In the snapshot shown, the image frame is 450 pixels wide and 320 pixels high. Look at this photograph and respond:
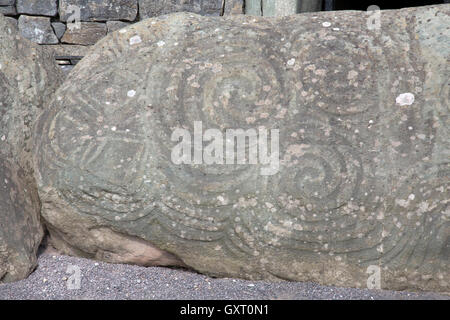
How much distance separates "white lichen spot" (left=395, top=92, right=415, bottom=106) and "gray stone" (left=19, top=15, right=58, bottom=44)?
4203 mm

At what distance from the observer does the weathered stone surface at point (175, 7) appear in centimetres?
543

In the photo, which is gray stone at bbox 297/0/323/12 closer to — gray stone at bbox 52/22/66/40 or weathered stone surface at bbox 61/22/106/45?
weathered stone surface at bbox 61/22/106/45

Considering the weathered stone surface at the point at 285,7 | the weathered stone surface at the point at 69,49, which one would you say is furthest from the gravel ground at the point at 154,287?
the weathered stone surface at the point at 69,49

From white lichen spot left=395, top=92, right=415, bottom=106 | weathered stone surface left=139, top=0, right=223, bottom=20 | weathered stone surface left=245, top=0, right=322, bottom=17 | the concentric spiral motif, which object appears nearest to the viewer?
the concentric spiral motif

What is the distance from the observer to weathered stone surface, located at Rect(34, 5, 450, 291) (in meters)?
2.14

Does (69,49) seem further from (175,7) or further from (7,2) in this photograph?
(175,7)

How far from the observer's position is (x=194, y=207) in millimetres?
2230

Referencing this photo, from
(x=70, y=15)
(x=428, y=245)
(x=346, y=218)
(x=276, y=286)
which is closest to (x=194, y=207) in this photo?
(x=276, y=286)

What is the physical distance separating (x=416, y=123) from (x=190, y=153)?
0.93 metres

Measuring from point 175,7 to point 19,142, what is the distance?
10.9ft

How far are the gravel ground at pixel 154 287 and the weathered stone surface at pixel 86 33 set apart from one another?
11.9ft

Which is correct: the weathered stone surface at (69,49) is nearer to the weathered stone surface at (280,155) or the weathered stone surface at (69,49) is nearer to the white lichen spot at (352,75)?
the weathered stone surface at (280,155)

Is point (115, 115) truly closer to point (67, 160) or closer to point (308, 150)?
point (67, 160)

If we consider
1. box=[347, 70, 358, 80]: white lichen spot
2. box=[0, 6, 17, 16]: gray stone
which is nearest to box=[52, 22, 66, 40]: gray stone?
box=[0, 6, 17, 16]: gray stone
